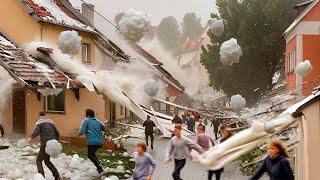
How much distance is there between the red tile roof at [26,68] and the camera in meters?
20.0

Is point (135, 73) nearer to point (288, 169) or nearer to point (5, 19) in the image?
point (5, 19)

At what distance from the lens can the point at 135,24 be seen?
15375 mm

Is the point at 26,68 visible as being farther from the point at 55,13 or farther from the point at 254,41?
the point at 254,41

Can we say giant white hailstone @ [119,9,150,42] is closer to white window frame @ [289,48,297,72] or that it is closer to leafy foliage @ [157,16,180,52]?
white window frame @ [289,48,297,72]

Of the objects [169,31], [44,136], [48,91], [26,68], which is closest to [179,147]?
[44,136]

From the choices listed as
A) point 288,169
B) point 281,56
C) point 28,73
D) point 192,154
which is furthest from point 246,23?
point 288,169

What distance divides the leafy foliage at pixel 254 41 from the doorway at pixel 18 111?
829 inches

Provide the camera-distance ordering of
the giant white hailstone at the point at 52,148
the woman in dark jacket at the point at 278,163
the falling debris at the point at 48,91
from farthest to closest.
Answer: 1. the falling debris at the point at 48,91
2. the giant white hailstone at the point at 52,148
3. the woman in dark jacket at the point at 278,163

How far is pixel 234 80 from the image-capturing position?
140ft

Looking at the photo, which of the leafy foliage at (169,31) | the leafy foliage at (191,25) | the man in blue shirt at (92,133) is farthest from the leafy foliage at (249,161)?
the leafy foliage at (191,25)

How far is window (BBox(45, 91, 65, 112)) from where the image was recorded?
23578 millimetres

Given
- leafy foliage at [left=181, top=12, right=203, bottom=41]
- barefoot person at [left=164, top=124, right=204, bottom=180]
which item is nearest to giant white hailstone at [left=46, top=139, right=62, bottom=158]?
barefoot person at [left=164, top=124, right=204, bottom=180]

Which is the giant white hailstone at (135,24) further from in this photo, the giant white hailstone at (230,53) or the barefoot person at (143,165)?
the barefoot person at (143,165)

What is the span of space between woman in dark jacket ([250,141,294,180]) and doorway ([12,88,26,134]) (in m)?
15.2
